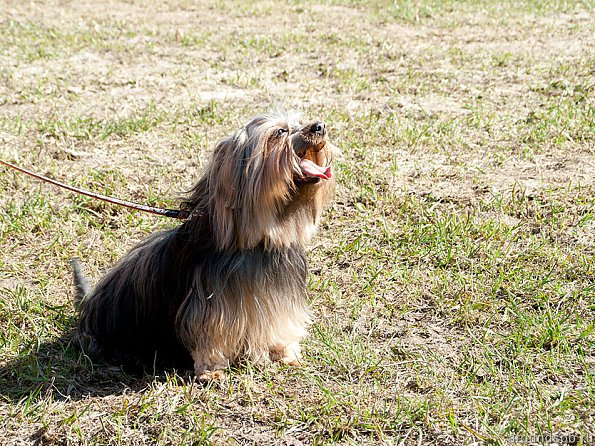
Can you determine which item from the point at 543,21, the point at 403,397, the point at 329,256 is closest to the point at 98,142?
the point at 329,256

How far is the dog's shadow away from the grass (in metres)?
0.01

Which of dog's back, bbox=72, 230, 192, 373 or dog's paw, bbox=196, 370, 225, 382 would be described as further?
dog's paw, bbox=196, 370, 225, 382

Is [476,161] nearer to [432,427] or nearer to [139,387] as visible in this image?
[432,427]

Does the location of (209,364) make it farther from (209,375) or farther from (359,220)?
(359,220)

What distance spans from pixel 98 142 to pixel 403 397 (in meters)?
4.09

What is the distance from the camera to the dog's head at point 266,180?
124 inches

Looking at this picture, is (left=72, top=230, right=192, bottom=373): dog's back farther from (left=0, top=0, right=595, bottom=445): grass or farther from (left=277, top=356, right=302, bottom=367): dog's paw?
(left=277, top=356, right=302, bottom=367): dog's paw

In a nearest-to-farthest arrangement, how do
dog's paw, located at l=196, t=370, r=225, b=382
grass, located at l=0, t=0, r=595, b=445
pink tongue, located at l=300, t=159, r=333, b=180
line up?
pink tongue, located at l=300, t=159, r=333, b=180, grass, located at l=0, t=0, r=595, b=445, dog's paw, located at l=196, t=370, r=225, b=382

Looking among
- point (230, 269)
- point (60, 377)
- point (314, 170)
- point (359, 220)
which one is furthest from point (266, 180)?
point (359, 220)

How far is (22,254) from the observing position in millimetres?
4824

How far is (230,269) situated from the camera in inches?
131

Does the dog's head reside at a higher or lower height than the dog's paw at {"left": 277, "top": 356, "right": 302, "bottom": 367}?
higher

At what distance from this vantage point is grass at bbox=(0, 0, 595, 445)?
133 inches

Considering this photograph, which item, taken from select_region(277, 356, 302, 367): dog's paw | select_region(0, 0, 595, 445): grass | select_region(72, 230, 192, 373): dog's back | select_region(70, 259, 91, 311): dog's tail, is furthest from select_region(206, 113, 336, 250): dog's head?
select_region(70, 259, 91, 311): dog's tail
